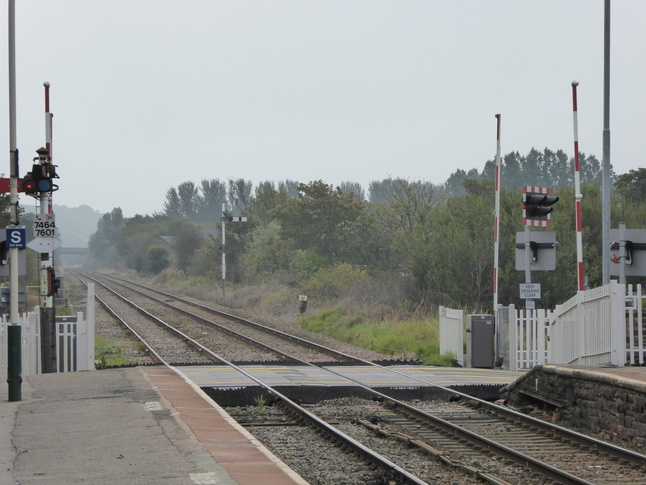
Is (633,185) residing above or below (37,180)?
above

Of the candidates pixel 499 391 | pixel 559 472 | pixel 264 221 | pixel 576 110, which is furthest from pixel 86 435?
pixel 264 221

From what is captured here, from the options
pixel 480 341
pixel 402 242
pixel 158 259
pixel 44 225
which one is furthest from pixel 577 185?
pixel 158 259

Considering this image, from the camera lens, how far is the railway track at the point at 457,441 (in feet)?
32.2

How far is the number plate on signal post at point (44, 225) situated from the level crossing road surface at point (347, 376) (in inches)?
147

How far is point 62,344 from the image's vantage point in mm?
18359

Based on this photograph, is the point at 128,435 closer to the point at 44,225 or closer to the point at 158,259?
the point at 44,225

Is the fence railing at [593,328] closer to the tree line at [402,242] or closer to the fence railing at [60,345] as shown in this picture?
the fence railing at [60,345]

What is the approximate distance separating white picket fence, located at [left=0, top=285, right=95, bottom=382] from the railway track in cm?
402

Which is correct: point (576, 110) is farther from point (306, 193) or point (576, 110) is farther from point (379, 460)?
point (306, 193)

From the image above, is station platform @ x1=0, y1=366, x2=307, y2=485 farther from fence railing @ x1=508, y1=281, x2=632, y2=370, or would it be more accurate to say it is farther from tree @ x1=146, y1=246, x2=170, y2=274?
tree @ x1=146, y1=246, x2=170, y2=274

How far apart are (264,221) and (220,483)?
6428cm

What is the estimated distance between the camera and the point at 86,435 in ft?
33.8

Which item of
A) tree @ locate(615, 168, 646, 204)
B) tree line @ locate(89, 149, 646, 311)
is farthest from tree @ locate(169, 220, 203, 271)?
tree @ locate(615, 168, 646, 204)

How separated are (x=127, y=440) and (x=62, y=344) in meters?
9.09
